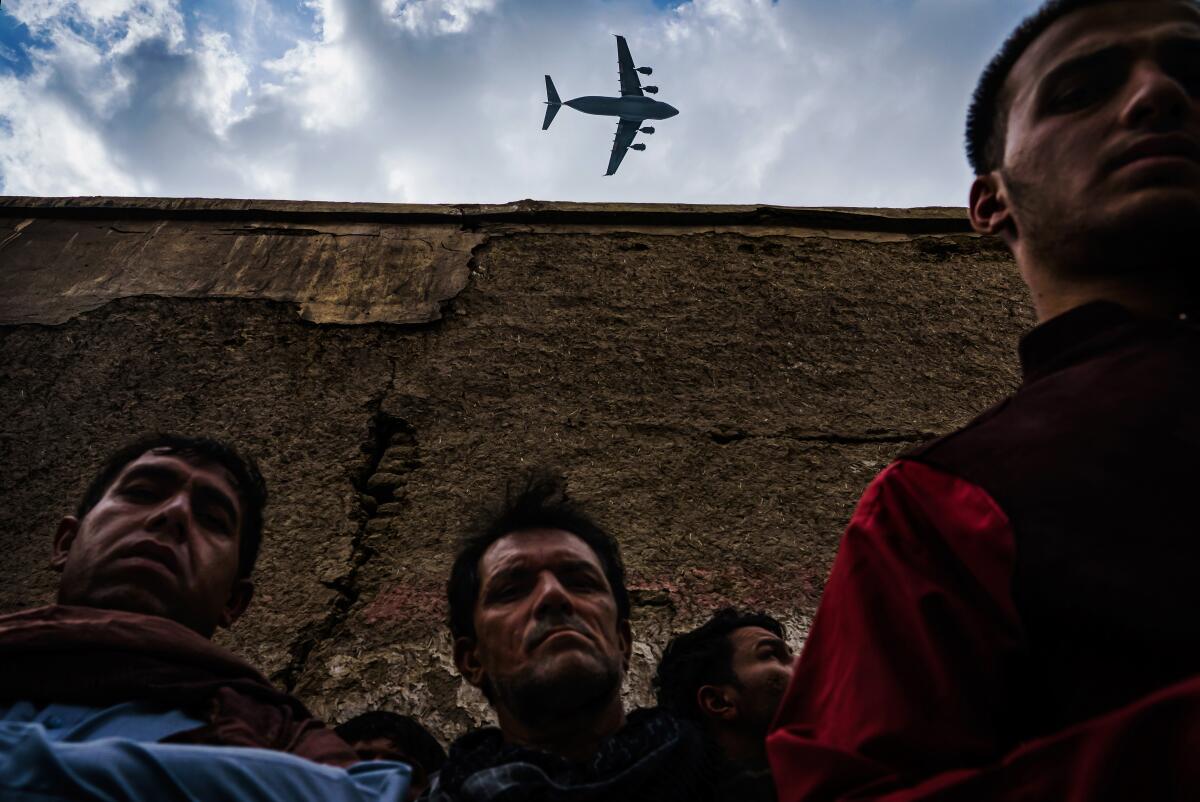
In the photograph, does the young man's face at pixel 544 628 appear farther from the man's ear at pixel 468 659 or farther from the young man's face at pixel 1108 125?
the young man's face at pixel 1108 125

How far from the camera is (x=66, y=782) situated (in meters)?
1.12

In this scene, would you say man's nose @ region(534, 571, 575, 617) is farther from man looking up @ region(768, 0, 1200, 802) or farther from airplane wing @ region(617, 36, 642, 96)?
airplane wing @ region(617, 36, 642, 96)

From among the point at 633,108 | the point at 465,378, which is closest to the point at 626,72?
the point at 633,108

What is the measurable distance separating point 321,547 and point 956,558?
218 cm

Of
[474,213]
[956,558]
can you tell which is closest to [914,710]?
[956,558]

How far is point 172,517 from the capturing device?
1909 mm

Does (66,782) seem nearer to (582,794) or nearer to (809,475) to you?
(582,794)

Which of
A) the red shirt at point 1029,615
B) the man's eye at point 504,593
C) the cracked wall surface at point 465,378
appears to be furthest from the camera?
the cracked wall surface at point 465,378

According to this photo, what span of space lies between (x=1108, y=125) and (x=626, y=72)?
21.3 meters

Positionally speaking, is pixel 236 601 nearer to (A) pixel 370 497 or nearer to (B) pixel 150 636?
(B) pixel 150 636

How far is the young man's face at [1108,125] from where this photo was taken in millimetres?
1156

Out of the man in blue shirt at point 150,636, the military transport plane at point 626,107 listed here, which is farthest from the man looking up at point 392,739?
the military transport plane at point 626,107

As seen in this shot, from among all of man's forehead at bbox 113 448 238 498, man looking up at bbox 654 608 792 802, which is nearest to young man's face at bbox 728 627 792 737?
man looking up at bbox 654 608 792 802

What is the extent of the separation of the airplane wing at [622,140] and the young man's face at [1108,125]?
21995 mm
